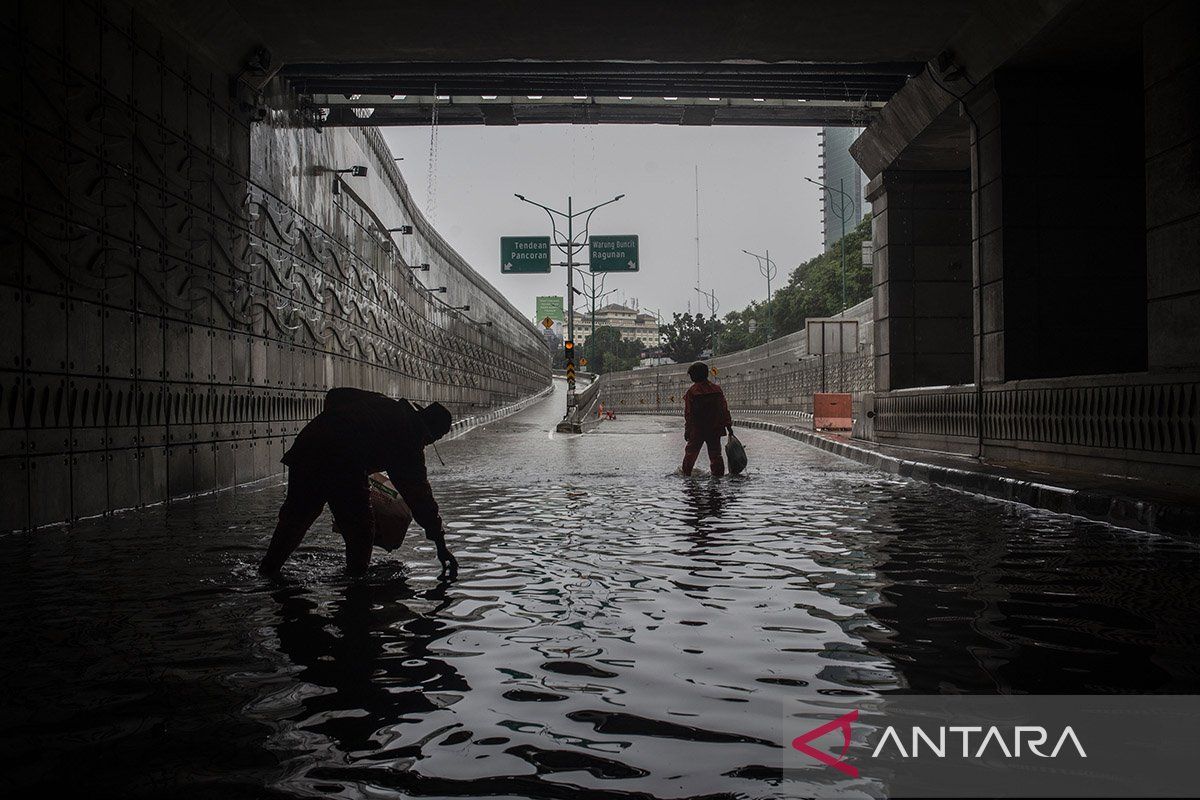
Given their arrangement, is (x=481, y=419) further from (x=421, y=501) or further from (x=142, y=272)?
(x=421, y=501)

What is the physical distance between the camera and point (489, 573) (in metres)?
6.79

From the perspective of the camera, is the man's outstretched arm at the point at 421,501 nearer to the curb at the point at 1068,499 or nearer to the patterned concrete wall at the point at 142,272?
the patterned concrete wall at the point at 142,272

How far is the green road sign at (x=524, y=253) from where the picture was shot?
5022 centimetres

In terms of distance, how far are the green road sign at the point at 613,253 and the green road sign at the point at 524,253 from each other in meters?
2.46

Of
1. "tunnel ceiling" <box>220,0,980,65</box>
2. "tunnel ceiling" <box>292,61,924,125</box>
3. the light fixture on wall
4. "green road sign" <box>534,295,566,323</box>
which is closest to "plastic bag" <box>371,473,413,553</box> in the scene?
"tunnel ceiling" <box>220,0,980,65</box>

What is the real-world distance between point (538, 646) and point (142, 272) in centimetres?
848

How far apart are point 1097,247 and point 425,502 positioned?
40.8ft

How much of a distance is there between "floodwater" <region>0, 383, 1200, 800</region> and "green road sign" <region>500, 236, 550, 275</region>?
136 ft

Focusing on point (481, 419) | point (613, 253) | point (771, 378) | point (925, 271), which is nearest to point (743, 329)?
point (771, 378)

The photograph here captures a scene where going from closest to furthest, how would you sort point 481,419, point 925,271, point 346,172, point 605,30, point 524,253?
point 605,30, point 346,172, point 925,271, point 481,419, point 524,253

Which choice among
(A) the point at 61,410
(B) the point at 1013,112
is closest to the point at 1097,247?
(B) the point at 1013,112

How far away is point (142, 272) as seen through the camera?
1159 cm

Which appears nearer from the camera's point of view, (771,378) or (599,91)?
(599,91)

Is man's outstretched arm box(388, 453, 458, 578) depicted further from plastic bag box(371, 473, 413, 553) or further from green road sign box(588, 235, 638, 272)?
green road sign box(588, 235, 638, 272)
